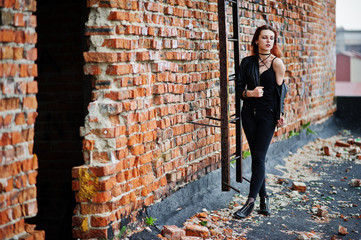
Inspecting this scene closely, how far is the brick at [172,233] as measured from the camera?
403 centimetres

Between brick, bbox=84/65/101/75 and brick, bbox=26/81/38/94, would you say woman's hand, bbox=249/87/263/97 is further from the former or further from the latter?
brick, bbox=26/81/38/94

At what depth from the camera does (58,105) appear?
15.8 ft

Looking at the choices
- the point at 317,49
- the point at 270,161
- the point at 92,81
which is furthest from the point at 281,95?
the point at 317,49

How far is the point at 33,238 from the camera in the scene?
3.00m

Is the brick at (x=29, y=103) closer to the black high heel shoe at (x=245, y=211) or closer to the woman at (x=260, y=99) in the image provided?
the woman at (x=260, y=99)

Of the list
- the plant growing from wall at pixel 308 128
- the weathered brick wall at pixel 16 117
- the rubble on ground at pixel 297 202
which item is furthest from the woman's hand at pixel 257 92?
the plant growing from wall at pixel 308 128

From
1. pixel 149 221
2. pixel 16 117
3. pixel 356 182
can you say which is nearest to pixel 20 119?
pixel 16 117

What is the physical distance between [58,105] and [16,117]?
1.98 m

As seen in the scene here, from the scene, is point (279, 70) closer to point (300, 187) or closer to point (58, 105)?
point (300, 187)

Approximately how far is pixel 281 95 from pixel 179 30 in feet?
4.01

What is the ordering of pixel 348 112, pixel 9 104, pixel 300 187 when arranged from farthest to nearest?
pixel 348 112, pixel 300 187, pixel 9 104

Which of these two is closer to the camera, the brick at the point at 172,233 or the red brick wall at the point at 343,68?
the brick at the point at 172,233

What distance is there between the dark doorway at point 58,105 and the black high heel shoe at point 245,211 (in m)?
1.69

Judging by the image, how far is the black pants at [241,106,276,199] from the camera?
4.79m
